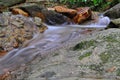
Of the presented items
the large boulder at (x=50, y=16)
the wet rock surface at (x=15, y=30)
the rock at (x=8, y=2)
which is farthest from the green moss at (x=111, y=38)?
the rock at (x=8, y=2)

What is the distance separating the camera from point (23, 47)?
706cm

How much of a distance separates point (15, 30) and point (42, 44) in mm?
1081

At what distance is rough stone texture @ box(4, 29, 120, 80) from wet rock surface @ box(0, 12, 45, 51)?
272cm

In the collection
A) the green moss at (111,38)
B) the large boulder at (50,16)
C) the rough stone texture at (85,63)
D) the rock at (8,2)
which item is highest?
the green moss at (111,38)

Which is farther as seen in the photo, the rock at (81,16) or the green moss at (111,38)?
the rock at (81,16)

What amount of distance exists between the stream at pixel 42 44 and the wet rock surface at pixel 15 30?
0.20 metres

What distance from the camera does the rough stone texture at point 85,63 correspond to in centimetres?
361

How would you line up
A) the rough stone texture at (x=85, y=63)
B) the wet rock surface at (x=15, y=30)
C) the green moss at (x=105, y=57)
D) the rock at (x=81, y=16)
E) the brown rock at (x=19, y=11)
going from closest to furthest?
A: the rough stone texture at (x=85, y=63) < the green moss at (x=105, y=57) < the wet rock surface at (x=15, y=30) < the rock at (x=81, y=16) < the brown rock at (x=19, y=11)

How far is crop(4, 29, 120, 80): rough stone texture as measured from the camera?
3605mm

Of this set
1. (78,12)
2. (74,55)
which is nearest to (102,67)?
(74,55)

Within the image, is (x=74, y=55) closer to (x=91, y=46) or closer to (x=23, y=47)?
(x=91, y=46)

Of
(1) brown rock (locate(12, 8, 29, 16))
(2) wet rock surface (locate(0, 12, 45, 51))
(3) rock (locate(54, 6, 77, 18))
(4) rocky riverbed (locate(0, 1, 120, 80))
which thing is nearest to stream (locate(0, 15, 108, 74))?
(4) rocky riverbed (locate(0, 1, 120, 80))

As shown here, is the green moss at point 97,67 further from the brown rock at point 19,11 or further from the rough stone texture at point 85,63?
the brown rock at point 19,11

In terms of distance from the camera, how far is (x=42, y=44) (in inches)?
284
